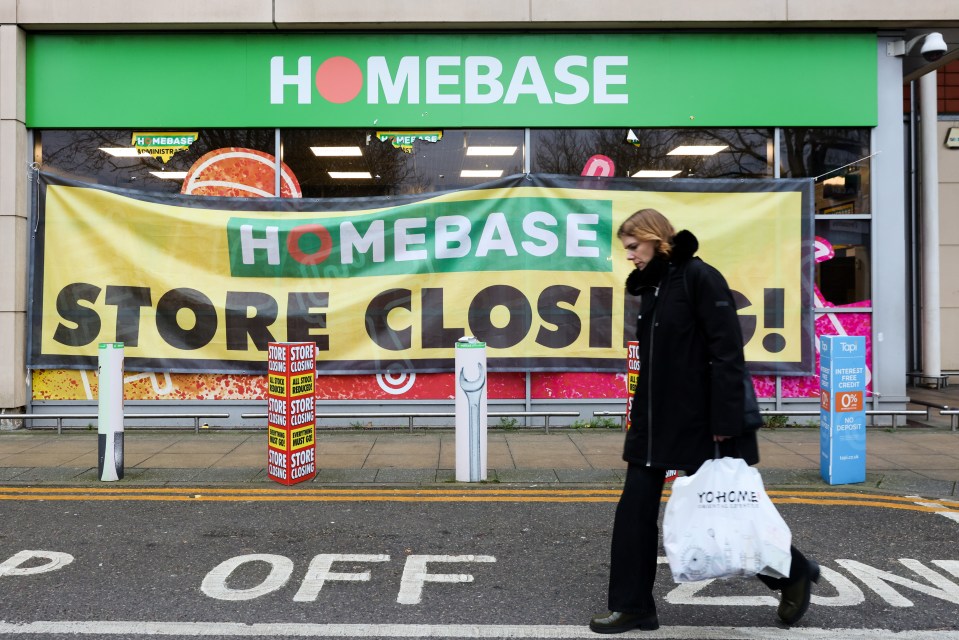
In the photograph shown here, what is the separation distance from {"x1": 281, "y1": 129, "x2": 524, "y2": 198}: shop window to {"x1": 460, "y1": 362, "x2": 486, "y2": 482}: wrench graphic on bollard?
347cm

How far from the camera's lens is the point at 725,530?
123 inches

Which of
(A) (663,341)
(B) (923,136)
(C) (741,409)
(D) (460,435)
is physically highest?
(B) (923,136)

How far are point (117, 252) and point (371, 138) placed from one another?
3.46 metres

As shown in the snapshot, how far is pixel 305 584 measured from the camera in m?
3.87

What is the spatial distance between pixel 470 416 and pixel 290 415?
5.14 ft

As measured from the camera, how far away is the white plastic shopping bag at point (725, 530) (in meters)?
3.11

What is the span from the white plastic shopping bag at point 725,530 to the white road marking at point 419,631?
0.37m

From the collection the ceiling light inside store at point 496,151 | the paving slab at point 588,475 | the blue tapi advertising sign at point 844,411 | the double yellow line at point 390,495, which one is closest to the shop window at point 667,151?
the ceiling light inside store at point 496,151

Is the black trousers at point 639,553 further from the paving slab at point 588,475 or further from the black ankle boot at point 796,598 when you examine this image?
the paving slab at point 588,475

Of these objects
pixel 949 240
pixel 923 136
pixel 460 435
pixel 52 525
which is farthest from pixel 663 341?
pixel 949 240

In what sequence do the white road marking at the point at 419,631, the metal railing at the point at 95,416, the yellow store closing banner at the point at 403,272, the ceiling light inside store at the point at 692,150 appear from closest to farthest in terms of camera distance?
the white road marking at the point at 419,631
the metal railing at the point at 95,416
the yellow store closing banner at the point at 403,272
the ceiling light inside store at the point at 692,150

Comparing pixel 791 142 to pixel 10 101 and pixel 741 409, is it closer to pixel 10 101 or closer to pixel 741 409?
pixel 741 409

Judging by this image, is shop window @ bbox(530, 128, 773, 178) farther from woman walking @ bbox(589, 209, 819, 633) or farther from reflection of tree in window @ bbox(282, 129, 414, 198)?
woman walking @ bbox(589, 209, 819, 633)

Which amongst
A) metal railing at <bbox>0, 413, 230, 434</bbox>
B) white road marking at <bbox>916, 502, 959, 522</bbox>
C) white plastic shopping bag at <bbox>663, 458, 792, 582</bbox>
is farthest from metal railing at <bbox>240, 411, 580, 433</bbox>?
white plastic shopping bag at <bbox>663, 458, 792, 582</bbox>
